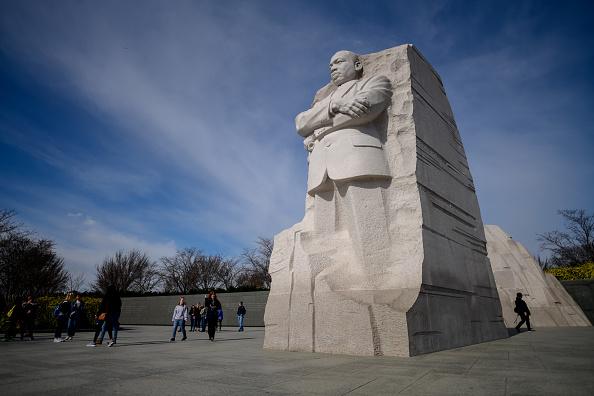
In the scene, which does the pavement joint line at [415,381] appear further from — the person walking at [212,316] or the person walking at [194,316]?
the person walking at [194,316]

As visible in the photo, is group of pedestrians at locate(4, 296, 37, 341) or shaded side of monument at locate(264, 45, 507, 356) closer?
shaded side of monument at locate(264, 45, 507, 356)

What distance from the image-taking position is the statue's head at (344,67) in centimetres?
755

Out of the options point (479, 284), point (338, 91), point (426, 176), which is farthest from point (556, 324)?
point (338, 91)

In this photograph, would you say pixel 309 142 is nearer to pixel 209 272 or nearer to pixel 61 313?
pixel 61 313

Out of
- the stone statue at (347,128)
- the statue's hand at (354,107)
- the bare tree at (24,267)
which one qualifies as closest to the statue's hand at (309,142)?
the stone statue at (347,128)

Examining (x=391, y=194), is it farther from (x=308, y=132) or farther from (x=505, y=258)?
(x=505, y=258)

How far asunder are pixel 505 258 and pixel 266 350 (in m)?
11.9

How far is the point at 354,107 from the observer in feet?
22.1

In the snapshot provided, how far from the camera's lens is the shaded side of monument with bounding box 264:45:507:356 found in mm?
5641

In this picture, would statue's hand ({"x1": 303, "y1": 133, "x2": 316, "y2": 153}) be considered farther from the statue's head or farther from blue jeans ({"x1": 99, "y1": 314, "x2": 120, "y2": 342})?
blue jeans ({"x1": 99, "y1": 314, "x2": 120, "y2": 342})

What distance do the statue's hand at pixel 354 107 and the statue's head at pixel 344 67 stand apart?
897 millimetres

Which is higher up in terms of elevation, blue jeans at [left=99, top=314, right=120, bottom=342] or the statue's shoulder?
the statue's shoulder

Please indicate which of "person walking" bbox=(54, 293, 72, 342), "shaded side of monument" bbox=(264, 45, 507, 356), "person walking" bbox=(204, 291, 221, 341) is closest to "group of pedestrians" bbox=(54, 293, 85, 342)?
"person walking" bbox=(54, 293, 72, 342)

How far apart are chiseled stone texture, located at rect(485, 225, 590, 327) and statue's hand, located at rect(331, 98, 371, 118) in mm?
10642
